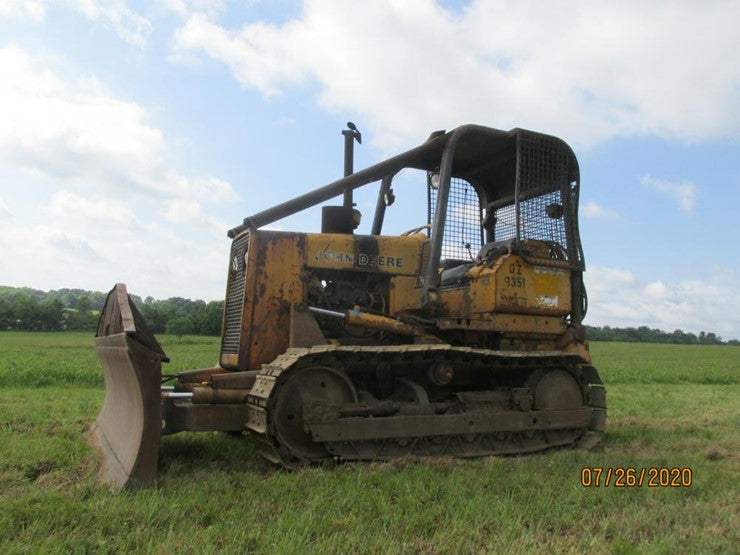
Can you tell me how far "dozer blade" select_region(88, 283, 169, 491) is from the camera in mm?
4691

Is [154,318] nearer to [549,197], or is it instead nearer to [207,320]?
[207,320]

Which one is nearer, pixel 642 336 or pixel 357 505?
pixel 357 505

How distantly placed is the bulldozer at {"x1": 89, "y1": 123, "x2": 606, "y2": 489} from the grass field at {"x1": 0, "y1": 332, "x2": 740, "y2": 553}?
1.47 ft

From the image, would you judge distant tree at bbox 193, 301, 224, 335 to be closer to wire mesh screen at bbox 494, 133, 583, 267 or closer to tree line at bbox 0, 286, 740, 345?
tree line at bbox 0, 286, 740, 345

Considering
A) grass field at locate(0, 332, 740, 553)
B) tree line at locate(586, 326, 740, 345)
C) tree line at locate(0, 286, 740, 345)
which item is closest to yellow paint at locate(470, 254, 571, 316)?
grass field at locate(0, 332, 740, 553)

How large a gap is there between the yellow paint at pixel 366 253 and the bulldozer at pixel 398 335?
0.02 metres

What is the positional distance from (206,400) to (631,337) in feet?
271

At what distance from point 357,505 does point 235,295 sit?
10.4 feet

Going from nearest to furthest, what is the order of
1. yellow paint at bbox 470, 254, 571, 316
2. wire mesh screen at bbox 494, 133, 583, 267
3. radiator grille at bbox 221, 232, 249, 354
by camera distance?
radiator grille at bbox 221, 232, 249, 354
yellow paint at bbox 470, 254, 571, 316
wire mesh screen at bbox 494, 133, 583, 267

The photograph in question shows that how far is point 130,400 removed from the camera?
5.34 metres
